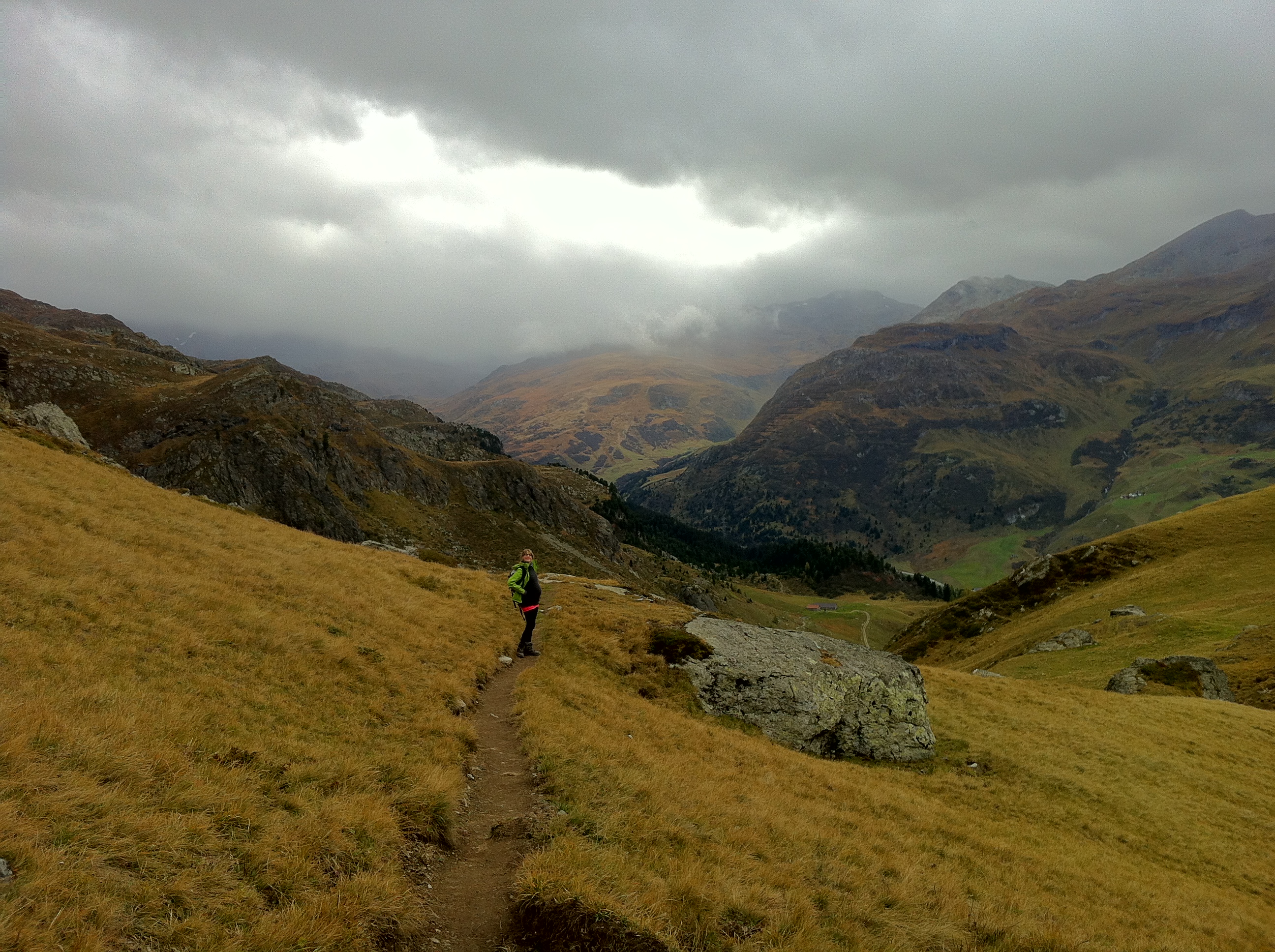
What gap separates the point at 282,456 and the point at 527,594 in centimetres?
10009

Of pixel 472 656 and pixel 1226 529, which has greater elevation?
pixel 1226 529

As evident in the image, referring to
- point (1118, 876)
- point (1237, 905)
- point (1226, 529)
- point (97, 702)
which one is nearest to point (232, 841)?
point (97, 702)

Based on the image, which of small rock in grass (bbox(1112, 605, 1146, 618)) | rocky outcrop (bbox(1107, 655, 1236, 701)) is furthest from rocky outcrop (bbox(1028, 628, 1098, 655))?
rocky outcrop (bbox(1107, 655, 1236, 701))

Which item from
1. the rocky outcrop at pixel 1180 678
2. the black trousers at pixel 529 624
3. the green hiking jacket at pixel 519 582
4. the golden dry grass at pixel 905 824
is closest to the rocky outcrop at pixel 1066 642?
the rocky outcrop at pixel 1180 678

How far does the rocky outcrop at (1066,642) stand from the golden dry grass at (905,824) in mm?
20004

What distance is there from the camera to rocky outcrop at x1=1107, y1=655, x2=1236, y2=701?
37375mm

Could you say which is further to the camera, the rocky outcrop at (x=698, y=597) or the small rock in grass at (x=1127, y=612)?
the rocky outcrop at (x=698, y=597)

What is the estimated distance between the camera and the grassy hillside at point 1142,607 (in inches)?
1735

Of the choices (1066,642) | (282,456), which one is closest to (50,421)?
(282,456)

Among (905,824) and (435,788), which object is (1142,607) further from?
(435,788)

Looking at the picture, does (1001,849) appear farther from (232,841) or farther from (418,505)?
(418,505)

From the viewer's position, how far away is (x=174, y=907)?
6871mm

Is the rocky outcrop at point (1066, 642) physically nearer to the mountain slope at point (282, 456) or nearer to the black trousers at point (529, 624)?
the black trousers at point (529, 624)

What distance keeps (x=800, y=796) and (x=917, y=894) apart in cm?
496
